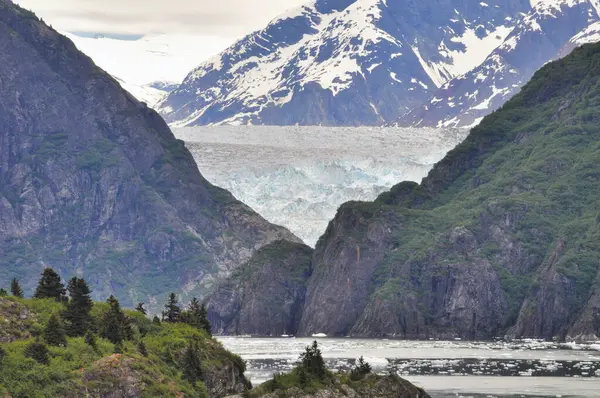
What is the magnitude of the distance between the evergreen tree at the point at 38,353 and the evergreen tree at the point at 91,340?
5.47 meters

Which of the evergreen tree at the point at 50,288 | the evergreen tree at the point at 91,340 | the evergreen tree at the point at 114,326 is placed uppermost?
the evergreen tree at the point at 50,288

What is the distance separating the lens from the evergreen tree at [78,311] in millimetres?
100562

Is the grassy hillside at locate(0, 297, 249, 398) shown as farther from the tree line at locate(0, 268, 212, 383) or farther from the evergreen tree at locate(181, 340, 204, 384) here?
the tree line at locate(0, 268, 212, 383)

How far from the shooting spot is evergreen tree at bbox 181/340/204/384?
10231cm

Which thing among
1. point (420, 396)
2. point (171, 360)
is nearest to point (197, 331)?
point (171, 360)

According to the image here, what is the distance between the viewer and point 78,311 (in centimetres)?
10231

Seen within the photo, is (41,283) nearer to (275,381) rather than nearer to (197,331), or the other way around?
(197,331)

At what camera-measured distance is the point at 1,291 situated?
103 meters

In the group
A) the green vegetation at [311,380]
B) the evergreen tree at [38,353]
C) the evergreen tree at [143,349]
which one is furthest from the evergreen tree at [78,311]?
the green vegetation at [311,380]

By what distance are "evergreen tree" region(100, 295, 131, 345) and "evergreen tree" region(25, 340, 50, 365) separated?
990cm

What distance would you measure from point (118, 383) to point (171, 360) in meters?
12.3

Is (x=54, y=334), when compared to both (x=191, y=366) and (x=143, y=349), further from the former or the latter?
(x=191, y=366)

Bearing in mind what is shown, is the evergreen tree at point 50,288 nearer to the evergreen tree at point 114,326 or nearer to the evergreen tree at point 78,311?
the evergreen tree at point 78,311

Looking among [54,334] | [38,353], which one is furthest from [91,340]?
[38,353]
